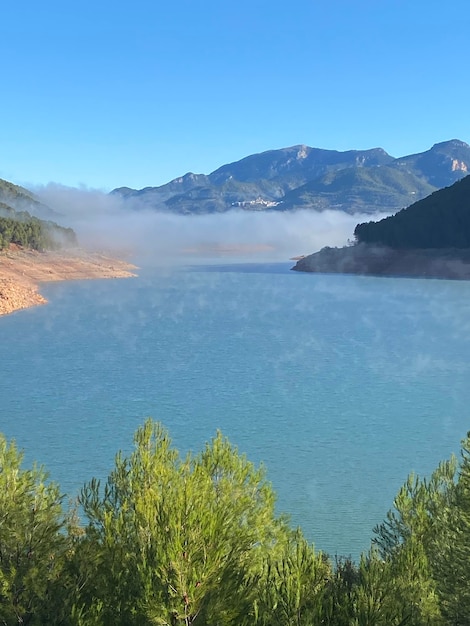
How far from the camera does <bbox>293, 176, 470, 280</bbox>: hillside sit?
14988cm

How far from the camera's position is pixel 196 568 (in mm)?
12688

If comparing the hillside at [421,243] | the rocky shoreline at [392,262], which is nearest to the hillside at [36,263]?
the rocky shoreline at [392,262]

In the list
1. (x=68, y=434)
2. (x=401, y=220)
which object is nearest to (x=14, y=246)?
(x=401, y=220)

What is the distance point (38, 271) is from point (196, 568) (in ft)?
432

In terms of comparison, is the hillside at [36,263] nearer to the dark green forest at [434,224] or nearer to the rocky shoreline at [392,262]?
the rocky shoreline at [392,262]

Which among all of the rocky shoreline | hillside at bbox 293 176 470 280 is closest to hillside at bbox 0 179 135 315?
the rocky shoreline

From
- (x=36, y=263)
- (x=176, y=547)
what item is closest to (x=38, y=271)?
(x=36, y=263)

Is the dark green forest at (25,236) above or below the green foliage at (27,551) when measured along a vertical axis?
above

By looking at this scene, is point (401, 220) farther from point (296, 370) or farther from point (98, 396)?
point (98, 396)

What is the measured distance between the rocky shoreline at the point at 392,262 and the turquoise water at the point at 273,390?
1898 inches

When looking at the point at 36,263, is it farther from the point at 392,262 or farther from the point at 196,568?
the point at 196,568

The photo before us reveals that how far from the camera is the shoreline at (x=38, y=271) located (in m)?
100

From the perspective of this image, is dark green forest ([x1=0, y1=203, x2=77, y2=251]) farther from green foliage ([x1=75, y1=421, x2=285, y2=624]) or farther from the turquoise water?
green foliage ([x1=75, y1=421, x2=285, y2=624])

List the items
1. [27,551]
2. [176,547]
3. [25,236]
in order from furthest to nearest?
[25,236] → [27,551] → [176,547]
